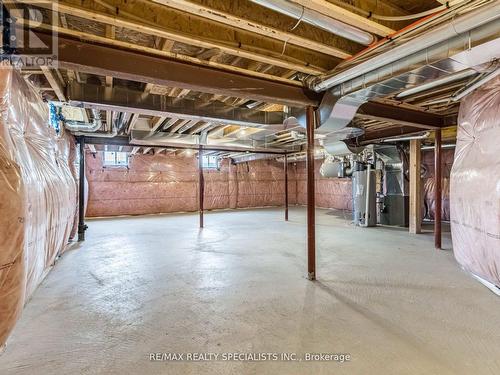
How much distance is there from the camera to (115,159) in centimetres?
848

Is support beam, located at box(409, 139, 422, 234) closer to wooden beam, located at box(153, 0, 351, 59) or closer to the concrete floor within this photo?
the concrete floor

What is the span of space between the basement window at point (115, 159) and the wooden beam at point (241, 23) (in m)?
7.67

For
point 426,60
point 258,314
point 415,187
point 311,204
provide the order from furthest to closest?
point 415,187 < point 311,204 < point 258,314 < point 426,60

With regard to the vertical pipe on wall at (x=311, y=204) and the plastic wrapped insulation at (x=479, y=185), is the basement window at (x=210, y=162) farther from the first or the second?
the plastic wrapped insulation at (x=479, y=185)

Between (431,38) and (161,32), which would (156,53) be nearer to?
(161,32)

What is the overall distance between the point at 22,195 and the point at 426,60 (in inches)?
102

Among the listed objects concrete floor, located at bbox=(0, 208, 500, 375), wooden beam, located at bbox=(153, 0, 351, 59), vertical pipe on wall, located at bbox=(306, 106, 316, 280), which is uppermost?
wooden beam, located at bbox=(153, 0, 351, 59)

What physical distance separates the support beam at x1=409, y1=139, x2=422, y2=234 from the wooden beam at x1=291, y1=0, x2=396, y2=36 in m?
4.20

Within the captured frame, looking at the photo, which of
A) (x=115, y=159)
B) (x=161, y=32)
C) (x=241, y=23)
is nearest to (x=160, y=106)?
(x=161, y=32)

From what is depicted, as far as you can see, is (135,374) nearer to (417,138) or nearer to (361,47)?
(361,47)

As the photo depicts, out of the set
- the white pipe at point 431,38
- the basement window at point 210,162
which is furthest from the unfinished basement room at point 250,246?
the basement window at point 210,162

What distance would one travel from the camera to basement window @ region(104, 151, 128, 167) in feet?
27.3

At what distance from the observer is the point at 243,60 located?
7.77 feet

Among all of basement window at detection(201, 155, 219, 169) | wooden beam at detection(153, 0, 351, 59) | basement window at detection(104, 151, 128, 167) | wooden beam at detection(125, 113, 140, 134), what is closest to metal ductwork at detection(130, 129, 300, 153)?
wooden beam at detection(125, 113, 140, 134)
